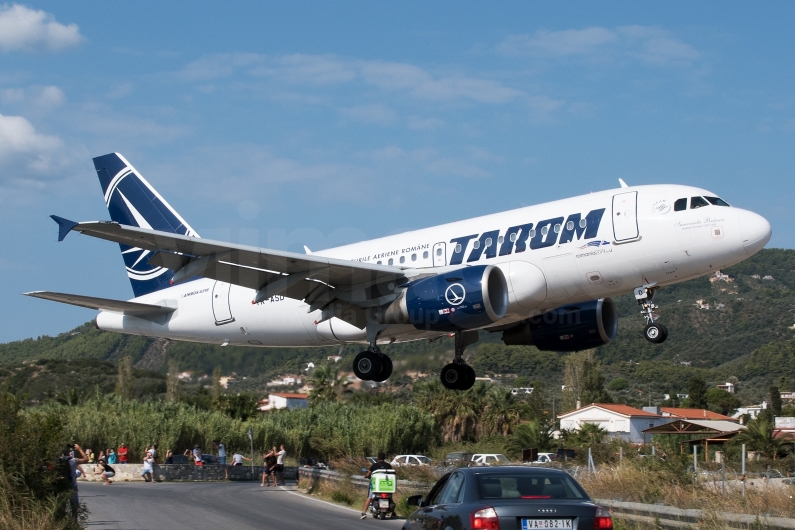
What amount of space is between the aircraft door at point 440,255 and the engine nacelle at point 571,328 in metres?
4.12

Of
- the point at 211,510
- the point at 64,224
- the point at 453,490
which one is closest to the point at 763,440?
the point at 211,510

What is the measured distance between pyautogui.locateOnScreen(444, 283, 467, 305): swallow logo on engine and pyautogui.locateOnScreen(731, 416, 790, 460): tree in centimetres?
2443

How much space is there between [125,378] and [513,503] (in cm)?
2820

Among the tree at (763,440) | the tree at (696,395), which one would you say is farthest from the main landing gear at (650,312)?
the tree at (696,395)

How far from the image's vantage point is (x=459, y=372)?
27.8 m

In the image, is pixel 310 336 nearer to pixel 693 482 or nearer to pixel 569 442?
pixel 693 482

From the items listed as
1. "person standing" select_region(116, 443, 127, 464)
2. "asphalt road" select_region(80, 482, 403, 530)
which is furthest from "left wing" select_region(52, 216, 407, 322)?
"person standing" select_region(116, 443, 127, 464)

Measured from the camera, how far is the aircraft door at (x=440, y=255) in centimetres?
2502

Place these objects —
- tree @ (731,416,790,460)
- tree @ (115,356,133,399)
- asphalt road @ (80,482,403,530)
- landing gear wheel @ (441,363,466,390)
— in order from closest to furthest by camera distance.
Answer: asphalt road @ (80,482,403,530)
landing gear wheel @ (441,363,466,390)
tree @ (115,356,133,399)
tree @ (731,416,790,460)

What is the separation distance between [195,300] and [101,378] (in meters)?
18.6

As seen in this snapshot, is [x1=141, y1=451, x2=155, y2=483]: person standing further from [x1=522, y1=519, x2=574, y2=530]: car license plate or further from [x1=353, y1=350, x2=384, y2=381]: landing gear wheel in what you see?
[x1=522, y1=519, x2=574, y2=530]: car license plate

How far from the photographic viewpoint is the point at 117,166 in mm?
34125

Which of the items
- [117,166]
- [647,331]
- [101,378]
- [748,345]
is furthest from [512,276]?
[748,345]

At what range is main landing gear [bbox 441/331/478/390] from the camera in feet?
90.2
